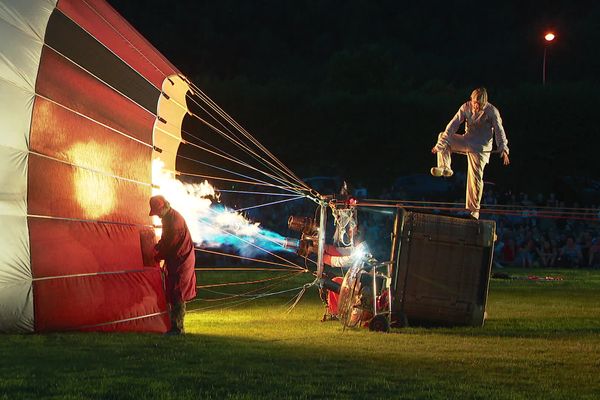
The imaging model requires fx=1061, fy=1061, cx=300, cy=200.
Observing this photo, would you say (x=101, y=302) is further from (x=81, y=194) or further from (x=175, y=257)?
(x=81, y=194)

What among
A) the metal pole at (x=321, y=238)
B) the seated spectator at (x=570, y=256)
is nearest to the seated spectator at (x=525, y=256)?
the seated spectator at (x=570, y=256)

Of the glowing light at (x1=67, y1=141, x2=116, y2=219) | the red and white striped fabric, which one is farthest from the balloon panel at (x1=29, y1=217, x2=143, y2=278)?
the glowing light at (x1=67, y1=141, x2=116, y2=219)

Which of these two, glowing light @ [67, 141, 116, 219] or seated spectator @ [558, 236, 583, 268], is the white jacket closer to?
glowing light @ [67, 141, 116, 219]

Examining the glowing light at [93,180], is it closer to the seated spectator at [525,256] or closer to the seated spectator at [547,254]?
the seated spectator at [525,256]

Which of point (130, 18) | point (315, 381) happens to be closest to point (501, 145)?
point (315, 381)

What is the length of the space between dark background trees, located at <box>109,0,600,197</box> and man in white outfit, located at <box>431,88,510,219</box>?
20.9 meters

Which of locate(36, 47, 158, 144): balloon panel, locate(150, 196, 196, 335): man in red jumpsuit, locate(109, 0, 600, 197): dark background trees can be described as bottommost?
locate(150, 196, 196, 335): man in red jumpsuit

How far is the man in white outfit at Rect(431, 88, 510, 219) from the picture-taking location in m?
11.7

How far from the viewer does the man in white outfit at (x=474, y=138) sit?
11688 mm

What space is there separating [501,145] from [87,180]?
4.51 meters

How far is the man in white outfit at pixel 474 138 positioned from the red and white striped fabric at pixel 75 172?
10.7ft

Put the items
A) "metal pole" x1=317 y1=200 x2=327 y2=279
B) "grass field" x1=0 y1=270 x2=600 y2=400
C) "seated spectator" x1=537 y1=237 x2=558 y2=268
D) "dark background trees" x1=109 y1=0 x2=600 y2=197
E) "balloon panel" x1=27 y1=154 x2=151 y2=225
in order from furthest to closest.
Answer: "dark background trees" x1=109 y1=0 x2=600 y2=197 < "seated spectator" x1=537 y1=237 x2=558 y2=268 < "metal pole" x1=317 y1=200 x2=327 y2=279 < "balloon panel" x1=27 y1=154 x2=151 y2=225 < "grass field" x1=0 y1=270 x2=600 y2=400

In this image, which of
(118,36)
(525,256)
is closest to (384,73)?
(525,256)

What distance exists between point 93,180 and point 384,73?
122 feet
